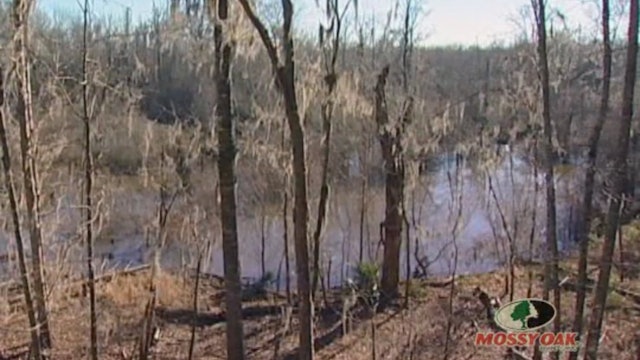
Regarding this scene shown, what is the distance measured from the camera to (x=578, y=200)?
17.0m

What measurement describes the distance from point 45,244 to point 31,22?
350 centimetres

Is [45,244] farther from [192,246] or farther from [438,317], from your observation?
[438,317]

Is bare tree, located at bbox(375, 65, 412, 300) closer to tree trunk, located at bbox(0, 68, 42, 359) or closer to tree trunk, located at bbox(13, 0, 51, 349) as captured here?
tree trunk, located at bbox(13, 0, 51, 349)

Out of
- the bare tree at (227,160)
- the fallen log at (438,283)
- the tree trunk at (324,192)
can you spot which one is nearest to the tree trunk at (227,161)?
the bare tree at (227,160)

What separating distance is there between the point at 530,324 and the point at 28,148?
583 centimetres

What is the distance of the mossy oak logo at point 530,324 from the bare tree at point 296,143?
2.84 metres

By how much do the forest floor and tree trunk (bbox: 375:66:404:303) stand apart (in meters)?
0.54

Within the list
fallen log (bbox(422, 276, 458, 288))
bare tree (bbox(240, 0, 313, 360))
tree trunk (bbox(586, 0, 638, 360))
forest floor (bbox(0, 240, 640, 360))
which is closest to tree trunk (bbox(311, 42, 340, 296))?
forest floor (bbox(0, 240, 640, 360))

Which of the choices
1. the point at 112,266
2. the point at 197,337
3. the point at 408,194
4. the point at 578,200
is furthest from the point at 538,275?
the point at 112,266

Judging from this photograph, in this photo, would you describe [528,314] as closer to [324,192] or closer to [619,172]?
[619,172]

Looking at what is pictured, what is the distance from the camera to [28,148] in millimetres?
6996

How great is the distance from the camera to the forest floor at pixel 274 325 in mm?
8875

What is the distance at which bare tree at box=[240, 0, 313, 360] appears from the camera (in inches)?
193

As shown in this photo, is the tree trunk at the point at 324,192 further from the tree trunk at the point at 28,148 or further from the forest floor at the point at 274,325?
the tree trunk at the point at 28,148
